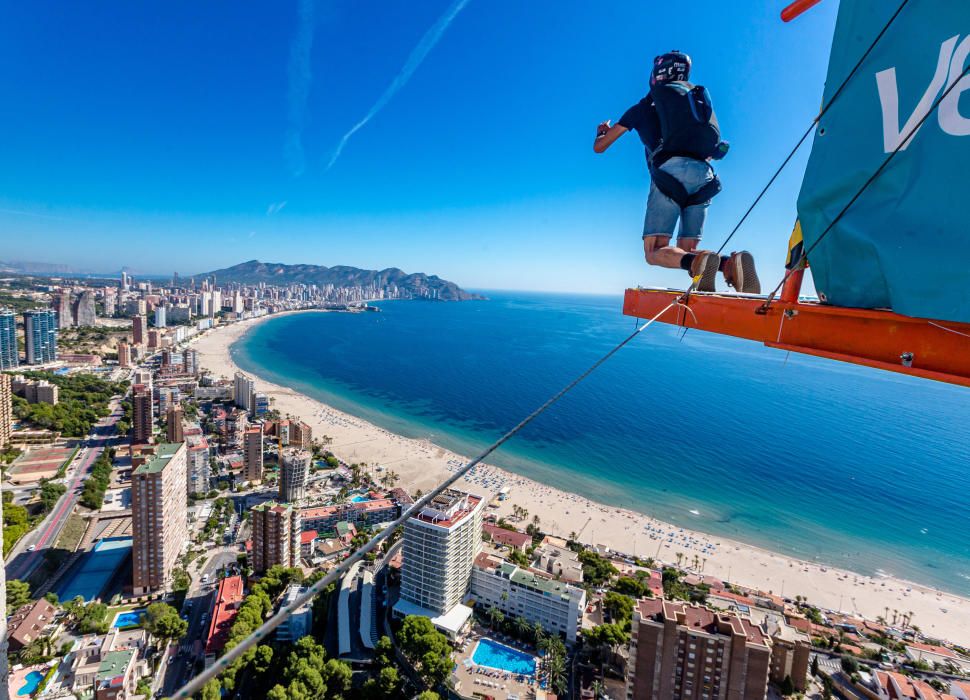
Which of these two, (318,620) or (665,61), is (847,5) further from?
(318,620)

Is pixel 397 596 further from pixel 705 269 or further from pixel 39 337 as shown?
pixel 39 337

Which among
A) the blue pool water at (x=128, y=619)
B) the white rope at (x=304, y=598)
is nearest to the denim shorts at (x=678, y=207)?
the white rope at (x=304, y=598)

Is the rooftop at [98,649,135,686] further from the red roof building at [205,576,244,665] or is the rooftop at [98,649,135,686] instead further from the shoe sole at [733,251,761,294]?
the shoe sole at [733,251,761,294]

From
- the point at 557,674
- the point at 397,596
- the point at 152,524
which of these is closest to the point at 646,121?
the point at 557,674

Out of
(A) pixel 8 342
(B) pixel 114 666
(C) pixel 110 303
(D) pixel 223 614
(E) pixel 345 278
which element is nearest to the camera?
(B) pixel 114 666

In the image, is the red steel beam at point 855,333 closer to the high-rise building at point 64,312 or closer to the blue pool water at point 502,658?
the blue pool water at point 502,658

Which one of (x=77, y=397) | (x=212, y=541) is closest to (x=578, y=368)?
(x=212, y=541)
